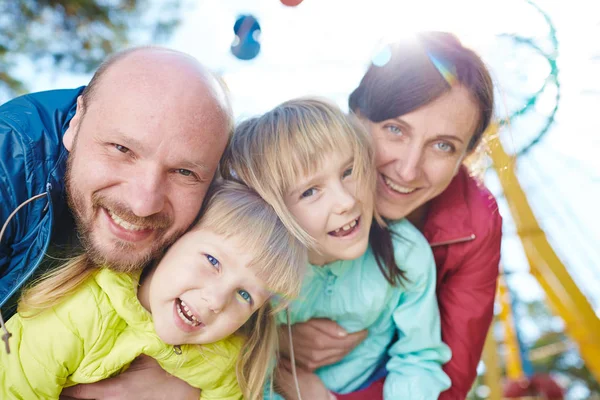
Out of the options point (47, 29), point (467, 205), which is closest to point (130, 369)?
point (467, 205)

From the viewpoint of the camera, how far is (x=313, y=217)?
6.20 feet

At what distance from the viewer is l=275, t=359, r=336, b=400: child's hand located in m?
2.20

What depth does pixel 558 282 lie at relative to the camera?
488 centimetres

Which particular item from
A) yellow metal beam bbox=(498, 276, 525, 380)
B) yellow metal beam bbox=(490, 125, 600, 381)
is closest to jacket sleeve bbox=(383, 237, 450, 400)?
yellow metal beam bbox=(490, 125, 600, 381)

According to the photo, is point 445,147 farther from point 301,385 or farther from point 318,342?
point 301,385

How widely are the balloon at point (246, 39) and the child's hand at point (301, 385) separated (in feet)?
3.74

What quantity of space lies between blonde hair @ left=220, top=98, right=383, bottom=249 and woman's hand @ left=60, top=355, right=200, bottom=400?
650mm

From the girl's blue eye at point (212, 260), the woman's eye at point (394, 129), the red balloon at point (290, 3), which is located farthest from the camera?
the woman's eye at point (394, 129)

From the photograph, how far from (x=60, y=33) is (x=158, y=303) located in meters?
4.65

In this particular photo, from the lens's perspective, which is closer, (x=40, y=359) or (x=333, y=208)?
(x=40, y=359)

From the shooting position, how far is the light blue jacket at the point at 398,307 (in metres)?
2.16

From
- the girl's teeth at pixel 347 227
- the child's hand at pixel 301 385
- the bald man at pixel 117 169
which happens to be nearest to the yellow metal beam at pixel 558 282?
the child's hand at pixel 301 385

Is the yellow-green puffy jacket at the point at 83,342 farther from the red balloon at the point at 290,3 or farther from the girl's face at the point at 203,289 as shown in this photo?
the red balloon at the point at 290,3

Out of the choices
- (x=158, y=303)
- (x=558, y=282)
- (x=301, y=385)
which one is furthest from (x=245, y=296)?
(x=558, y=282)
